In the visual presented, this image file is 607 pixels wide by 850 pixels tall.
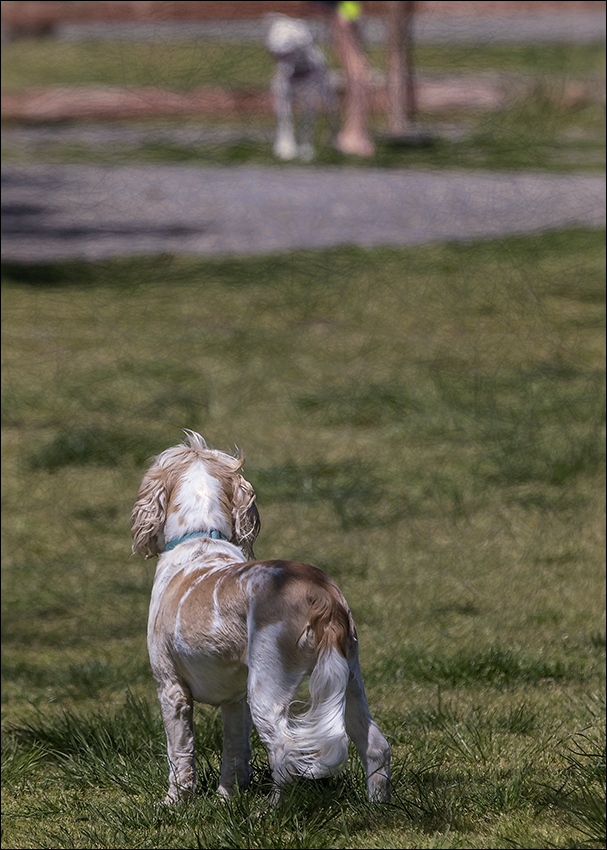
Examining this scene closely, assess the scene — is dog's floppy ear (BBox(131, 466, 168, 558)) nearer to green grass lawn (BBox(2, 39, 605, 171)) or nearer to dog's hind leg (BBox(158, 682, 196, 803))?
dog's hind leg (BBox(158, 682, 196, 803))

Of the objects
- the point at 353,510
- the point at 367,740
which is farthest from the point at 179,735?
the point at 353,510

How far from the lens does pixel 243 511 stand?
3.16m

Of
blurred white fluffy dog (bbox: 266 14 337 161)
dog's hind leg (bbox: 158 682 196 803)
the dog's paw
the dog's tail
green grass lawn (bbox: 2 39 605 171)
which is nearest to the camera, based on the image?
the dog's tail

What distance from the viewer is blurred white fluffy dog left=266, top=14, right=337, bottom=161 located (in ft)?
21.7

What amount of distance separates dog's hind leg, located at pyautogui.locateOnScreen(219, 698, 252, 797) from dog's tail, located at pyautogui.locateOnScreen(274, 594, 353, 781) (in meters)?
0.29

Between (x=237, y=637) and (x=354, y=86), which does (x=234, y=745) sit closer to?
(x=237, y=637)

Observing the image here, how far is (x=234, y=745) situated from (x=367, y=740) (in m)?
0.37

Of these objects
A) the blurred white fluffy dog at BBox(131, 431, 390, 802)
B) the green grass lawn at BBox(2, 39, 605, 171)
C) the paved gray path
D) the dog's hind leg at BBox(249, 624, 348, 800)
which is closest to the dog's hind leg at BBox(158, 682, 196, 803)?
the blurred white fluffy dog at BBox(131, 431, 390, 802)

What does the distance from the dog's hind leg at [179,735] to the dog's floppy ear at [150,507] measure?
0.40 m

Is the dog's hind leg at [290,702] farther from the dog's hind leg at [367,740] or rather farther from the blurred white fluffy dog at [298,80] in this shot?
the blurred white fluffy dog at [298,80]

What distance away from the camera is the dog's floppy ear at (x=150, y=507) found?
125 inches

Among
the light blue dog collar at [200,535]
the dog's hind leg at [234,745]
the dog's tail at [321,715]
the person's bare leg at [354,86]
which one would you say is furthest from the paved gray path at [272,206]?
the dog's tail at [321,715]

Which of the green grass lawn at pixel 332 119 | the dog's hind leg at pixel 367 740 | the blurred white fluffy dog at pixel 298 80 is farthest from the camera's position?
the green grass lawn at pixel 332 119

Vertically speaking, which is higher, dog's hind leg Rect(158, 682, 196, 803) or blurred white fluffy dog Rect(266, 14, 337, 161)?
blurred white fluffy dog Rect(266, 14, 337, 161)
